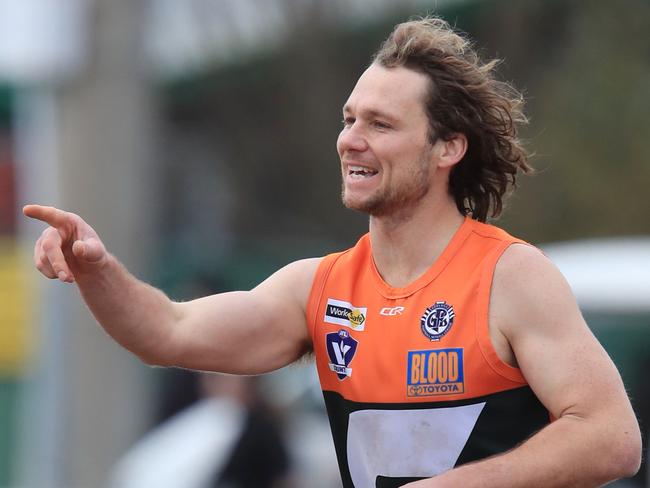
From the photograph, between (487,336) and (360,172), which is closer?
(487,336)

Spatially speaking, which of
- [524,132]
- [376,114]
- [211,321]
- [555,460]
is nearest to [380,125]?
[376,114]

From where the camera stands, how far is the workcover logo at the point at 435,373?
4559 mm

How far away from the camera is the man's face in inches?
188

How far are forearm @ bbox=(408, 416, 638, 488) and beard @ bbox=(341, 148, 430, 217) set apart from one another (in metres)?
0.85

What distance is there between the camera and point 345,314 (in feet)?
16.0

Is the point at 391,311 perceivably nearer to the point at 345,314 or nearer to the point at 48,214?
the point at 345,314

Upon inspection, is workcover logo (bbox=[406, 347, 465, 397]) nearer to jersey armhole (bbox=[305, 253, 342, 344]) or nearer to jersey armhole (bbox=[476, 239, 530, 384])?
jersey armhole (bbox=[476, 239, 530, 384])

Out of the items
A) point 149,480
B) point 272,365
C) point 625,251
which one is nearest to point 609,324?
point 625,251

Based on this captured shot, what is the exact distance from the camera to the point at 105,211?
1134 centimetres

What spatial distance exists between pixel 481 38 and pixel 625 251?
530cm

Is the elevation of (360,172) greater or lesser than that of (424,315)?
greater

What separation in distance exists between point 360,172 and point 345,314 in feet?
1.42

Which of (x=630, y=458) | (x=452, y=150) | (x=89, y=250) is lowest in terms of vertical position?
(x=630, y=458)

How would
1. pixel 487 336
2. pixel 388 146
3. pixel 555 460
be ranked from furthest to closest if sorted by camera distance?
pixel 388 146, pixel 487 336, pixel 555 460
